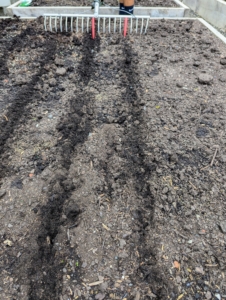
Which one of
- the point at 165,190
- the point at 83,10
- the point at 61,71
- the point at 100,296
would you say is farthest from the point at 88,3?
the point at 100,296

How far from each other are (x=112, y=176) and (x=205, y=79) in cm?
243

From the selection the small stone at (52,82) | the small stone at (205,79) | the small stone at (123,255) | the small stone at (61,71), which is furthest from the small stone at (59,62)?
the small stone at (123,255)

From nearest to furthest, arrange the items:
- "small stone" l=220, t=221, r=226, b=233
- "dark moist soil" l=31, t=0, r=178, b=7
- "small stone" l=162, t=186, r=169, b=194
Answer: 1. "small stone" l=220, t=221, r=226, b=233
2. "small stone" l=162, t=186, r=169, b=194
3. "dark moist soil" l=31, t=0, r=178, b=7

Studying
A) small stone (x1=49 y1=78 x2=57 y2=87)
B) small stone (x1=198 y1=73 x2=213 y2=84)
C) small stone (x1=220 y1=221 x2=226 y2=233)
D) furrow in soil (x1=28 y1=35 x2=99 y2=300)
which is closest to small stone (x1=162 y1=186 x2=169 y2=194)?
small stone (x1=220 y1=221 x2=226 y2=233)

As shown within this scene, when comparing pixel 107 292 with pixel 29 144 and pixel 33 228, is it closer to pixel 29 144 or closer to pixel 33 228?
pixel 33 228

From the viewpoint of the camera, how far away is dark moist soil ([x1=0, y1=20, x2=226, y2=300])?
1.92m

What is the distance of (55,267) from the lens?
6.37 ft

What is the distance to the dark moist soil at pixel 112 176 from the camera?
6.29ft

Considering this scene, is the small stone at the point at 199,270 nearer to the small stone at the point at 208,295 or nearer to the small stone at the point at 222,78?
the small stone at the point at 208,295

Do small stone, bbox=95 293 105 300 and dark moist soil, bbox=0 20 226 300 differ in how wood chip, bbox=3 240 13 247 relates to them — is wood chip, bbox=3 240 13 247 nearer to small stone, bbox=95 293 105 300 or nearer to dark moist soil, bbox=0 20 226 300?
dark moist soil, bbox=0 20 226 300

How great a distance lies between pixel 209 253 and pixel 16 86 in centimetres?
348

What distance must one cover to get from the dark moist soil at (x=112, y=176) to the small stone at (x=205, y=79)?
2cm

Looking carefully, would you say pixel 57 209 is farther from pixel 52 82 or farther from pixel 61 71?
pixel 61 71

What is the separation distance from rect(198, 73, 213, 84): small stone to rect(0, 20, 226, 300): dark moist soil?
0.06ft
